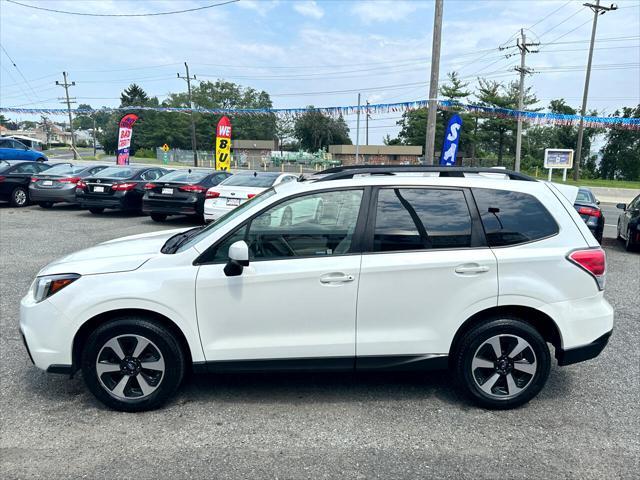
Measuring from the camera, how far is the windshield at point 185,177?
13.2 metres

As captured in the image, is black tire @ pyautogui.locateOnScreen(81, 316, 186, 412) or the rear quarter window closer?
black tire @ pyautogui.locateOnScreen(81, 316, 186, 412)

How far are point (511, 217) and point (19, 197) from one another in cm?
1659

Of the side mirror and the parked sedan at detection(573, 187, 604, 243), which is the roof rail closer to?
the side mirror

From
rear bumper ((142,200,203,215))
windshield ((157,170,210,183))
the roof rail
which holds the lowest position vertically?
rear bumper ((142,200,203,215))

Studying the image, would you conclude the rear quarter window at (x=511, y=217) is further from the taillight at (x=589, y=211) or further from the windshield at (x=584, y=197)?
the windshield at (x=584, y=197)

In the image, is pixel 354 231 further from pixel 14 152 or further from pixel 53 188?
pixel 14 152

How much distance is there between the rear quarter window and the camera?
3.65m

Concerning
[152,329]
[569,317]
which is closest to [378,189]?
[569,317]

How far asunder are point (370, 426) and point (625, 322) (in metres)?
3.87

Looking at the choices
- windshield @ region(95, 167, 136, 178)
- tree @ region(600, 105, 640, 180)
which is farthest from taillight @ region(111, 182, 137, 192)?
tree @ region(600, 105, 640, 180)

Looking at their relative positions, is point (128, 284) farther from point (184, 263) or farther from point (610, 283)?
point (610, 283)

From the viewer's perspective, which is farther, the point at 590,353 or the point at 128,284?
the point at 590,353

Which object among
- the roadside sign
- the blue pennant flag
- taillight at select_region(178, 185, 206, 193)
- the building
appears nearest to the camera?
taillight at select_region(178, 185, 206, 193)

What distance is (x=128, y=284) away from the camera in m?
3.43
